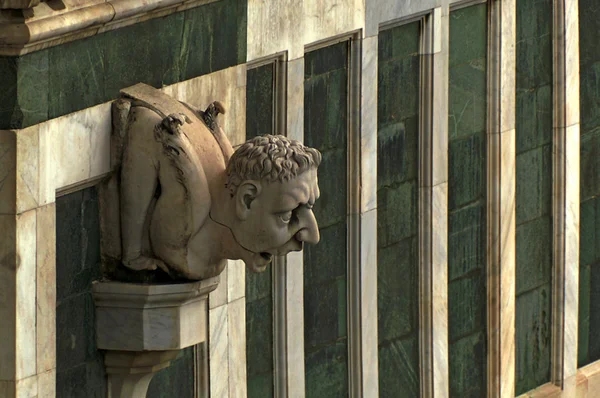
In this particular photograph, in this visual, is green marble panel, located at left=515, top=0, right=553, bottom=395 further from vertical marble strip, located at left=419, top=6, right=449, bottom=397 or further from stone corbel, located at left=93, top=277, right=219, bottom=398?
stone corbel, located at left=93, top=277, right=219, bottom=398

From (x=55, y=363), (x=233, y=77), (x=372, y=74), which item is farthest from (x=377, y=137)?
(x=55, y=363)

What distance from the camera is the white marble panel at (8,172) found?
2270 cm

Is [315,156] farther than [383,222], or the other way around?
[383,222]

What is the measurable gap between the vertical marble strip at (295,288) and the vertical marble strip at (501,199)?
10.8ft

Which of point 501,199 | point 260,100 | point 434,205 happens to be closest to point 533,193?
point 501,199

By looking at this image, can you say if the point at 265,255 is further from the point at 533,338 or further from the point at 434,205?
the point at 533,338

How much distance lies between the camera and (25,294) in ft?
75.4

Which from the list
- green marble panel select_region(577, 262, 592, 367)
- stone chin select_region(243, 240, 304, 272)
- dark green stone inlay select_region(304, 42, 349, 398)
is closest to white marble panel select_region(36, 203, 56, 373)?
stone chin select_region(243, 240, 304, 272)

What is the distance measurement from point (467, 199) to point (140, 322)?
6.47 m

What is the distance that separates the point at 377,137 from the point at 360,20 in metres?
1.06

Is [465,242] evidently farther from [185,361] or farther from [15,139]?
[15,139]

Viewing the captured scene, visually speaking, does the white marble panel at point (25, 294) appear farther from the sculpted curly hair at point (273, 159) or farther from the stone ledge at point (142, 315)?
the sculpted curly hair at point (273, 159)

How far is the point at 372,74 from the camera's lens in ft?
92.9

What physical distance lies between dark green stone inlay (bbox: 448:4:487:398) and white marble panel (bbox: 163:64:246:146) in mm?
4363
